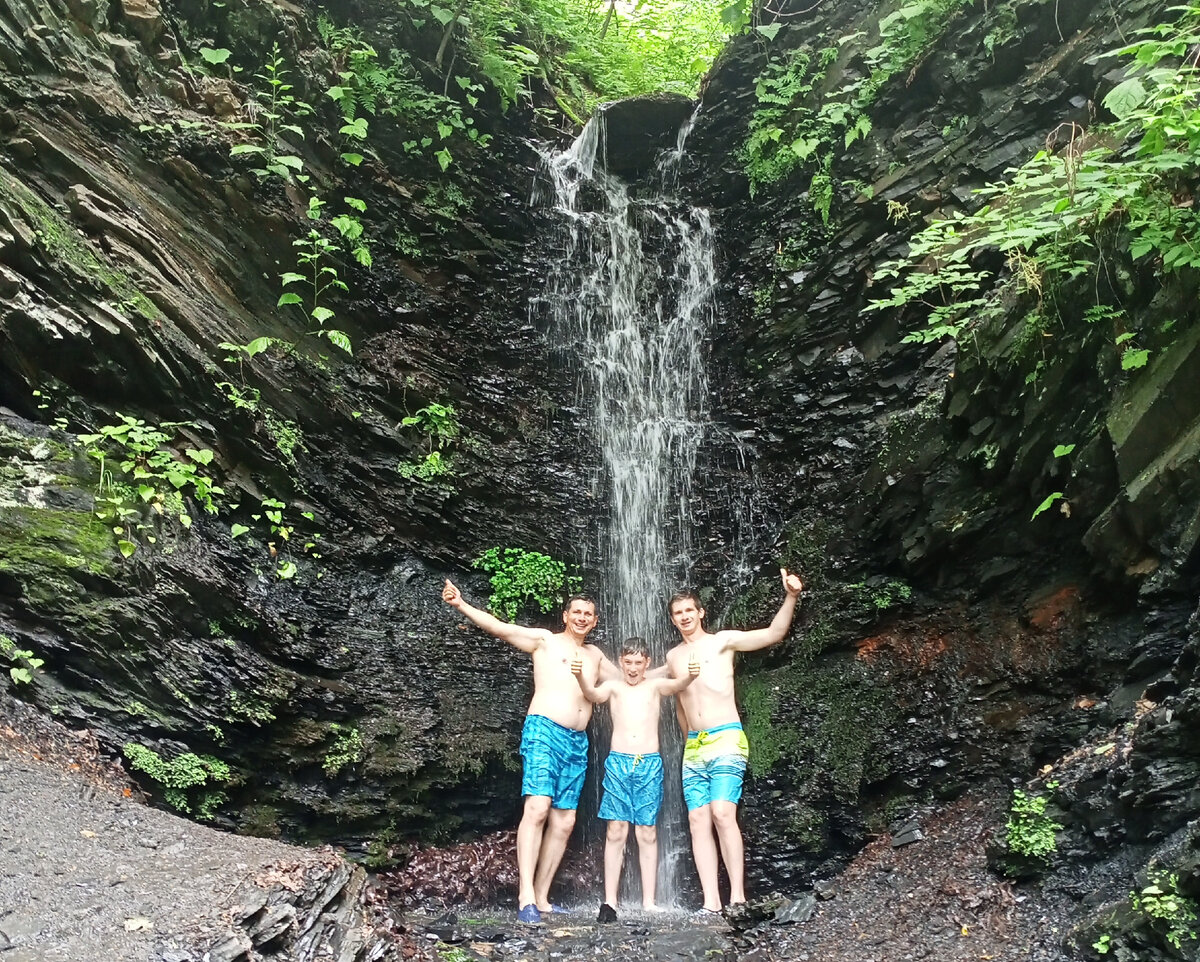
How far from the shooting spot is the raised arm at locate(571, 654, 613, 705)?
20.2 feet

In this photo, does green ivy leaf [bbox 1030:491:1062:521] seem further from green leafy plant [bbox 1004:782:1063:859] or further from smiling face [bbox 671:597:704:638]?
smiling face [bbox 671:597:704:638]

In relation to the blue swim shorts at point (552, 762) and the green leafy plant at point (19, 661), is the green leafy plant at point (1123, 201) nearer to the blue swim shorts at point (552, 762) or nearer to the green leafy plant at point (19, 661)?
the blue swim shorts at point (552, 762)

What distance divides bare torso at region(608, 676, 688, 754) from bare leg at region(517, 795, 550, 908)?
71cm

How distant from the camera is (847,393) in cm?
780

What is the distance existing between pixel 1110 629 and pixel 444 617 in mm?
5252

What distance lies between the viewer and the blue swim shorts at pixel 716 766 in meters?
6.12

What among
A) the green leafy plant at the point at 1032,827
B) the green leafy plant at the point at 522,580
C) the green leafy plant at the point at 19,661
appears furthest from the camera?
the green leafy plant at the point at 522,580

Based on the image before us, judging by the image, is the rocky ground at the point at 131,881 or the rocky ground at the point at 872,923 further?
the rocky ground at the point at 872,923

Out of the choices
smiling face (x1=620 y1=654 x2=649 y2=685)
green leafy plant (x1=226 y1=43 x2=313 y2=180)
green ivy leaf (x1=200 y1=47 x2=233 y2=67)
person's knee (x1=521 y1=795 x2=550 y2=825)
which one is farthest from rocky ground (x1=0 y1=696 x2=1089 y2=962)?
green ivy leaf (x1=200 y1=47 x2=233 y2=67)

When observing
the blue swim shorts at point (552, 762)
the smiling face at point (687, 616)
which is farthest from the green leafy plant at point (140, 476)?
the smiling face at point (687, 616)

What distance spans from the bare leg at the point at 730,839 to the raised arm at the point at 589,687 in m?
1.13

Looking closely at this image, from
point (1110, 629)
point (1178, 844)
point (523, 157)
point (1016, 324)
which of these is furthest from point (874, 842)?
point (523, 157)

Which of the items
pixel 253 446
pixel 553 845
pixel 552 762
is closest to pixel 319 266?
pixel 253 446

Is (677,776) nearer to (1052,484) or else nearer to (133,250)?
(1052,484)
